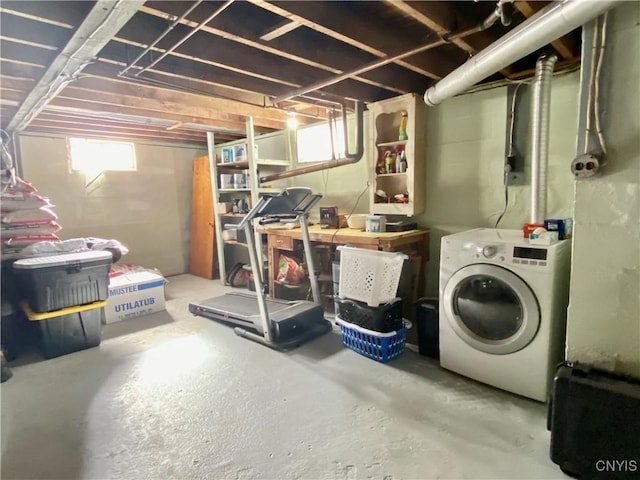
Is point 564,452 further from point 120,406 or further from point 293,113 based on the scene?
point 293,113

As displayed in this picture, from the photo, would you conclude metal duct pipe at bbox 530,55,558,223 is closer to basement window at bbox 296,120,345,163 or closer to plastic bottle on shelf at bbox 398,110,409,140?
plastic bottle on shelf at bbox 398,110,409,140

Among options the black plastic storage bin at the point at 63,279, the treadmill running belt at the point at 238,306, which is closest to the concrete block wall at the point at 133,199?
the treadmill running belt at the point at 238,306

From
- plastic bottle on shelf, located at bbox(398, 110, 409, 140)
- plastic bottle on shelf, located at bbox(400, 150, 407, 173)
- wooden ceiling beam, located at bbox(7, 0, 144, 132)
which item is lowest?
plastic bottle on shelf, located at bbox(400, 150, 407, 173)

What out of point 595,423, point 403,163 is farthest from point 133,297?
point 595,423

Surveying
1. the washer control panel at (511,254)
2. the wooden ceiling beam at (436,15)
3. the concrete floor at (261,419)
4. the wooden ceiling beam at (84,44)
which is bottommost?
the concrete floor at (261,419)

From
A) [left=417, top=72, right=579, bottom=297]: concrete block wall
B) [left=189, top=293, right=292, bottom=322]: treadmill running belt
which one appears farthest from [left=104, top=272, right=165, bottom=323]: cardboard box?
[left=417, top=72, right=579, bottom=297]: concrete block wall

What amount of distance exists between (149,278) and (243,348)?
1.60 metres

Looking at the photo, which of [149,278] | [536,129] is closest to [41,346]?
[149,278]

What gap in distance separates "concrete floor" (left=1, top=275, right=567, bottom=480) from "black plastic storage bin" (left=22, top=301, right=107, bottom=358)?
0.34 ft

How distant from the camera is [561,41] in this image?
6.71ft

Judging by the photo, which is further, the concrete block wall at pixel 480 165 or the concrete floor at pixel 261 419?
the concrete block wall at pixel 480 165

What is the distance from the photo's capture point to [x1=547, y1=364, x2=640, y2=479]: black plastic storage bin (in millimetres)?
1340

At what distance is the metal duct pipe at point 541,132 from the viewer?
2.15 m

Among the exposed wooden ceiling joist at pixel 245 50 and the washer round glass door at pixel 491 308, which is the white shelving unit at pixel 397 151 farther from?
the washer round glass door at pixel 491 308
